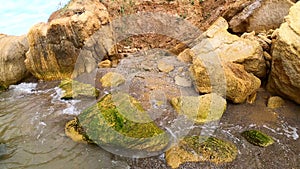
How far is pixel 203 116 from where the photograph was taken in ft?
15.1

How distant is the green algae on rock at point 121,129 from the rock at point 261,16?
425cm

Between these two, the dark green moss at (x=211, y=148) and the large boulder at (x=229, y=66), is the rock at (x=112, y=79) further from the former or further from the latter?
the dark green moss at (x=211, y=148)

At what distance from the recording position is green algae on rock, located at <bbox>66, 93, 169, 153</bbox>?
12.9ft

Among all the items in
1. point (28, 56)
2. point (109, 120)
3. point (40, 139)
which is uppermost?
point (28, 56)

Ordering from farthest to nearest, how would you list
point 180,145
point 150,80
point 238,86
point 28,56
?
point 28,56 → point 150,80 → point 238,86 → point 180,145

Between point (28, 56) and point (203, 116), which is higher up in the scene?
point (28, 56)

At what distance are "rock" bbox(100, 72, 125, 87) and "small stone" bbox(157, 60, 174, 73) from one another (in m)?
1.13

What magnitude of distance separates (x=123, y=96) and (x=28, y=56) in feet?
13.8

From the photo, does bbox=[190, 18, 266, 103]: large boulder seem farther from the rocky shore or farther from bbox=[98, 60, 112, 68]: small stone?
bbox=[98, 60, 112, 68]: small stone

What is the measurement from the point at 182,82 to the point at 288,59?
2.28 meters

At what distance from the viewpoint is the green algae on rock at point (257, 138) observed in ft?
13.0

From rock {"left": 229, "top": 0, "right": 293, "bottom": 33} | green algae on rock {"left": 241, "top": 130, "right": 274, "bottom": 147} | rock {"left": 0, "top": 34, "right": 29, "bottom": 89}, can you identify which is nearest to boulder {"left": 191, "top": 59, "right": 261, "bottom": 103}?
green algae on rock {"left": 241, "top": 130, "right": 274, "bottom": 147}

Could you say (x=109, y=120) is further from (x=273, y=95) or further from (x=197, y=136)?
(x=273, y=95)

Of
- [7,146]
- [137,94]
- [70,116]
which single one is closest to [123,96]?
[137,94]
